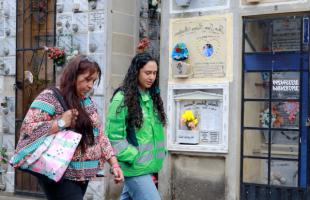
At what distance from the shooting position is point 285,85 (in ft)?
24.0

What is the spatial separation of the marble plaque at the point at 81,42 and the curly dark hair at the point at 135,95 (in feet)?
11.8

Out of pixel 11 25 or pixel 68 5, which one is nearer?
pixel 68 5

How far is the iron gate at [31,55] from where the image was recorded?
905cm

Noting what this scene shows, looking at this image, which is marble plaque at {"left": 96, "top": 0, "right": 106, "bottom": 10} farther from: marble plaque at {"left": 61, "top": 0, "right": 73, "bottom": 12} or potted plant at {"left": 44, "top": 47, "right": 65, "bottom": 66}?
potted plant at {"left": 44, "top": 47, "right": 65, "bottom": 66}

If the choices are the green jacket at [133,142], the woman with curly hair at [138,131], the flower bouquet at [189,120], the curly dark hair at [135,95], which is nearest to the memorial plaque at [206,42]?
the flower bouquet at [189,120]

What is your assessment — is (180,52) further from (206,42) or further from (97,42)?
(97,42)

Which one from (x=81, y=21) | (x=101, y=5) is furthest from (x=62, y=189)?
(x=81, y=21)

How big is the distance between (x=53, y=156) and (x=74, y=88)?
1.64ft

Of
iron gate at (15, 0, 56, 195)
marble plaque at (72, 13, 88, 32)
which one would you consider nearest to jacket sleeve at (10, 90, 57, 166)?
marble plaque at (72, 13, 88, 32)

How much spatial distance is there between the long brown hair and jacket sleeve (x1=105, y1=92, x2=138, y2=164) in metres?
0.59

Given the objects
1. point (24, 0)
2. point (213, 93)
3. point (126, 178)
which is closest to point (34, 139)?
point (126, 178)

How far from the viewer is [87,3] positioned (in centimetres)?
855

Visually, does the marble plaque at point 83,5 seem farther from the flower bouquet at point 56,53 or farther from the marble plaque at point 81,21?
the flower bouquet at point 56,53

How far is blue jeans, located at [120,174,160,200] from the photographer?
476cm
